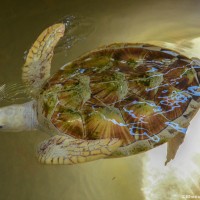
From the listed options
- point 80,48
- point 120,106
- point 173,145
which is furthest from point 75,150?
point 80,48

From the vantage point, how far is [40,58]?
1.19 metres

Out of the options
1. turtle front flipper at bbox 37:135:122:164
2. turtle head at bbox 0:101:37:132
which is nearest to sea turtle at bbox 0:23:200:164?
turtle front flipper at bbox 37:135:122:164

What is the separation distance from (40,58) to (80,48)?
36 centimetres

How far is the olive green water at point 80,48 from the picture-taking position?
124 centimetres

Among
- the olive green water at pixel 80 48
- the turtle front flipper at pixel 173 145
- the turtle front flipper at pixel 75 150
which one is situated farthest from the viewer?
the olive green water at pixel 80 48

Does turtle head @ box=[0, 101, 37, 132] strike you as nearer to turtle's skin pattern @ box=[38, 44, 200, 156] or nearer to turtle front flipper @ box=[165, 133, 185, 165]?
turtle's skin pattern @ box=[38, 44, 200, 156]

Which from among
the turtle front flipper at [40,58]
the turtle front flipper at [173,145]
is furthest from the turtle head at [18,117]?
the turtle front flipper at [173,145]

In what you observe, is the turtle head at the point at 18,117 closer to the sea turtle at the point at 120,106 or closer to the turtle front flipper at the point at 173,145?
the sea turtle at the point at 120,106

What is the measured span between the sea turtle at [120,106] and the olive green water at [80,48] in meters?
0.26

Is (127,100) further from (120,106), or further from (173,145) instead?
(173,145)

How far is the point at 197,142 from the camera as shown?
1274 mm

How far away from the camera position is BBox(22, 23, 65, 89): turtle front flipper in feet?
3.89

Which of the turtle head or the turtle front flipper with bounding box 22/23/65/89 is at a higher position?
the turtle front flipper with bounding box 22/23/65/89

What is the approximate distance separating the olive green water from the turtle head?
0.16 metres
